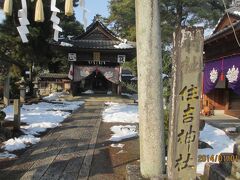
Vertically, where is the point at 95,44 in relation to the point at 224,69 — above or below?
above

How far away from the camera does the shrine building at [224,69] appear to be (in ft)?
41.7

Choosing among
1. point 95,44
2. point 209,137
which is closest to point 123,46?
point 95,44

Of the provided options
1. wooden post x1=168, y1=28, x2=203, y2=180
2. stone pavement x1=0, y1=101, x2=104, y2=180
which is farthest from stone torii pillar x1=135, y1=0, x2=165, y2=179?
stone pavement x1=0, y1=101, x2=104, y2=180

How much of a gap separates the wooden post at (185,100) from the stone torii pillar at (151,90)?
0.34 m

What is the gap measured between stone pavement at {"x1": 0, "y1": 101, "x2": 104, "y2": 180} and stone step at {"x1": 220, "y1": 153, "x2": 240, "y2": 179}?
2.58m

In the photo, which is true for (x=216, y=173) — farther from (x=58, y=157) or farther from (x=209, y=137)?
(x=209, y=137)

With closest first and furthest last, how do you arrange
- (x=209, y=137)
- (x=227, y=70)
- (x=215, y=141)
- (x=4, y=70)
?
1. (x=215, y=141)
2. (x=209, y=137)
3. (x=227, y=70)
4. (x=4, y=70)

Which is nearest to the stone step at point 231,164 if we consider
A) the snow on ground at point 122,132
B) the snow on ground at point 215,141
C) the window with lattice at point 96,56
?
the snow on ground at point 215,141

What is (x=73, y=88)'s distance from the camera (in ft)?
90.7

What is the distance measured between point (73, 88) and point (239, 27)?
1837cm

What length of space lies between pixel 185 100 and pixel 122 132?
6.86 m

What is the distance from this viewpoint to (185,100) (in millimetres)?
5129

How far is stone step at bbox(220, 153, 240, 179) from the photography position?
530 cm

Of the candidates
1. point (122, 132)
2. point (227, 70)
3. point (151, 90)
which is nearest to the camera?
point (151, 90)
